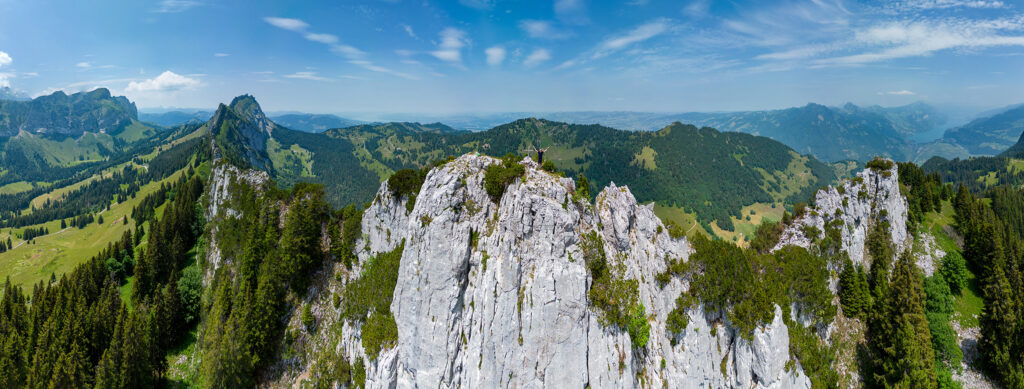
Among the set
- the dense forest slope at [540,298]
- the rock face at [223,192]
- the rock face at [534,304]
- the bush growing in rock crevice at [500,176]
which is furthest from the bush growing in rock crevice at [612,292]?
the rock face at [223,192]

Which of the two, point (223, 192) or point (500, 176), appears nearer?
point (500, 176)

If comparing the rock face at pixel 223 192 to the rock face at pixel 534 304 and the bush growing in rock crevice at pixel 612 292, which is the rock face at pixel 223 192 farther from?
the bush growing in rock crevice at pixel 612 292

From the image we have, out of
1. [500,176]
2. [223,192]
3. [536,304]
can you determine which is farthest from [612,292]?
[223,192]

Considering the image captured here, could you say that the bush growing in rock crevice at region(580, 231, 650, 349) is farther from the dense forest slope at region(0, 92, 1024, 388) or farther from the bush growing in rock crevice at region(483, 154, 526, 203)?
the bush growing in rock crevice at region(483, 154, 526, 203)

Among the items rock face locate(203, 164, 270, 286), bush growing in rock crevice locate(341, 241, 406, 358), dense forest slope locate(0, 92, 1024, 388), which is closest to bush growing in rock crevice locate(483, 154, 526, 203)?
dense forest slope locate(0, 92, 1024, 388)

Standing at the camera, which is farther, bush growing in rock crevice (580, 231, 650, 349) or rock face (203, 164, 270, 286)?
rock face (203, 164, 270, 286)

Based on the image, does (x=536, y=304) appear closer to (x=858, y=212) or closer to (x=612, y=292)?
(x=612, y=292)
